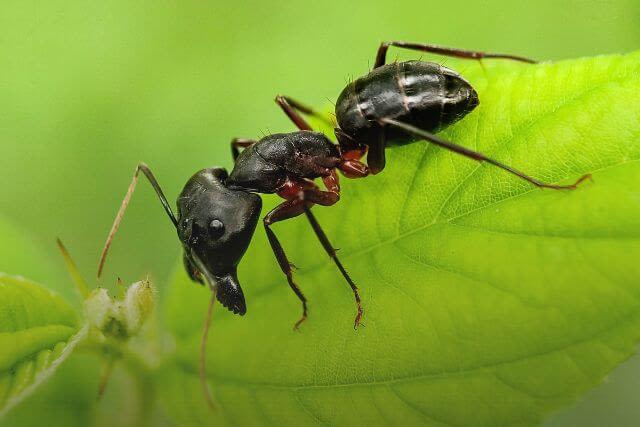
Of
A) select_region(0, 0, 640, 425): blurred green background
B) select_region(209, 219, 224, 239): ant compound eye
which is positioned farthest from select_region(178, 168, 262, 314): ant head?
select_region(0, 0, 640, 425): blurred green background

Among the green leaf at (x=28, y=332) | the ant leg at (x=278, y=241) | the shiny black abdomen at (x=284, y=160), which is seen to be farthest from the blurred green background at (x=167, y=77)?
the green leaf at (x=28, y=332)

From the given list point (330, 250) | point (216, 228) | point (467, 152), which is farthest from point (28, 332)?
point (467, 152)

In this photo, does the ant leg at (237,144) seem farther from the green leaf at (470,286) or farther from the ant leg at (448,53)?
the green leaf at (470,286)

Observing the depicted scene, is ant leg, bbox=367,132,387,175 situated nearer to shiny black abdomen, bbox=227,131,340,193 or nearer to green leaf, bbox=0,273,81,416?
shiny black abdomen, bbox=227,131,340,193

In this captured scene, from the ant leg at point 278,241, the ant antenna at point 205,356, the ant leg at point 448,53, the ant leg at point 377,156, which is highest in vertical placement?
the ant leg at point 448,53

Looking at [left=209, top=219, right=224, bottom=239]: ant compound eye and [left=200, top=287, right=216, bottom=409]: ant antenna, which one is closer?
[left=200, top=287, right=216, bottom=409]: ant antenna

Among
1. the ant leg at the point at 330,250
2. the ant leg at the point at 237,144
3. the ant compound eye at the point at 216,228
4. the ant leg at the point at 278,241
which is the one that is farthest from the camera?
the ant leg at the point at 237,144

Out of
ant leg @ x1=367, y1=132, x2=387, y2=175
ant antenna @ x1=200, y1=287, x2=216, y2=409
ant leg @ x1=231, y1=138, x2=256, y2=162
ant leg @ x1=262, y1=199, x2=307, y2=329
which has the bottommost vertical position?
ant antenna @ x1=200, y1=287, x2=216, y2=409

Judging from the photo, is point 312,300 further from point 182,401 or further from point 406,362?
point 182,401
